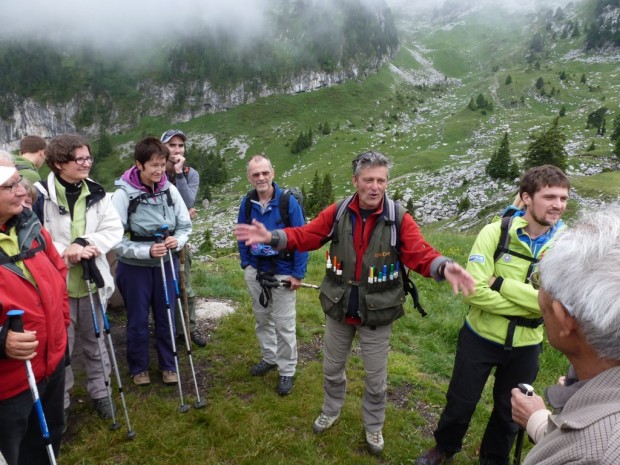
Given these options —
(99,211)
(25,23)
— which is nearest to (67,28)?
(25,23)

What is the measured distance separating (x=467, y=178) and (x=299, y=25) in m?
165

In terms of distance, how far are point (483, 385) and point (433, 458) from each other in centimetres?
127

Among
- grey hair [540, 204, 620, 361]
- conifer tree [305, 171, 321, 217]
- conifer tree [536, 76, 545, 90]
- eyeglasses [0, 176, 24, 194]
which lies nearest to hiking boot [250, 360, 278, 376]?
eyeglasses [0, 176, 24, 194]

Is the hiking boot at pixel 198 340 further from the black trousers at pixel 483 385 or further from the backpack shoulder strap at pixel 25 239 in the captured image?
the black trousers at pixel 483 385

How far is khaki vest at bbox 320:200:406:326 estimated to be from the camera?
4.67 meters

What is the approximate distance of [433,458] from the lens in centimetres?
506

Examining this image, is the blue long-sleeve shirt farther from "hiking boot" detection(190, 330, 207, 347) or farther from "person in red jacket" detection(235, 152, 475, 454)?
"hiking boot" detection(190, 330, 207, 347)

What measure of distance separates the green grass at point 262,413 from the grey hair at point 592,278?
13.4 ft

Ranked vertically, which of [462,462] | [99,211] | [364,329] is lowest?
[462,462]

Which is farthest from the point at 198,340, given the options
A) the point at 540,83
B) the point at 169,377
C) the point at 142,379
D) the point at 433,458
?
the point at 540,83

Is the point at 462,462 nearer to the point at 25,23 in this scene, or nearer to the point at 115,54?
the point at 115,54

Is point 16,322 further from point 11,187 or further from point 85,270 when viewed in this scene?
point 85,270

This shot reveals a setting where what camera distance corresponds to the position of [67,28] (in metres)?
196

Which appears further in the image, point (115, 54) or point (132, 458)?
point (115, 54)
